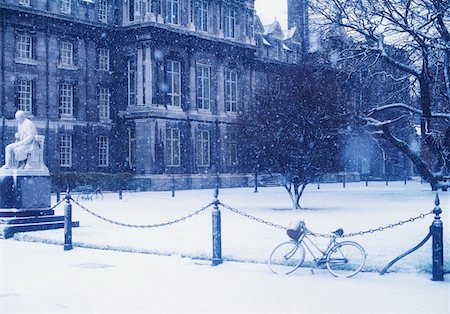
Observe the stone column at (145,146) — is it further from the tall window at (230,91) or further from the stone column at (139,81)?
the tall window at (230,91)

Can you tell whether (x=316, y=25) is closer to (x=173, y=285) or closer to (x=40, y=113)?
(x=173, y=285)

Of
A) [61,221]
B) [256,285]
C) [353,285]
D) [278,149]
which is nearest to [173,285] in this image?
[256,285]

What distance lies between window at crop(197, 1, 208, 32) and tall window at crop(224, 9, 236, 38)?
245cm

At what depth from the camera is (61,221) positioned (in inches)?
724

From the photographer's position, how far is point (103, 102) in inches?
1793

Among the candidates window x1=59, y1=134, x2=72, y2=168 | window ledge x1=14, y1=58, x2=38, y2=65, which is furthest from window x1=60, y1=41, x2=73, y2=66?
window x1=59, y1=134, x2=72, y2=168

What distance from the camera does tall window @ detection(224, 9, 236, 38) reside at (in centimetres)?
5109

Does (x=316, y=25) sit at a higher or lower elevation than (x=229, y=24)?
lower

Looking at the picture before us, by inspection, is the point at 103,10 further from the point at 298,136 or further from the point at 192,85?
the point at 298,136

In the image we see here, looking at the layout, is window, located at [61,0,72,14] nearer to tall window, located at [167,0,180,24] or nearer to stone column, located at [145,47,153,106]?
stone column, located at [145,47,153,106]

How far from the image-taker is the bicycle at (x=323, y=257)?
1025 centimetres

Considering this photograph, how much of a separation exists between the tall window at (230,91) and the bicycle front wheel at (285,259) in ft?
132

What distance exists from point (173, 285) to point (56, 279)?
2124mm

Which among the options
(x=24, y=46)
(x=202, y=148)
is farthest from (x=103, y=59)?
(x=202, y=148)
